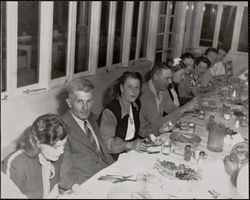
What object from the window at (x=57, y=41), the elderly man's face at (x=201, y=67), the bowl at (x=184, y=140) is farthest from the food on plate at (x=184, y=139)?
the elderly man's face at (x=201, y=67)

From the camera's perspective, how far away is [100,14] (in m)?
4.35

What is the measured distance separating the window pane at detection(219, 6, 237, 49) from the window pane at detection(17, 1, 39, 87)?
5504mm

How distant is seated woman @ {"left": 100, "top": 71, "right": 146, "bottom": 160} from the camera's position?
8.53 feet

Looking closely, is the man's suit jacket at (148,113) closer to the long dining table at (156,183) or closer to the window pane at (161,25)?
the long dining table at (156,183)

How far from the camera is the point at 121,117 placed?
281 centimetres

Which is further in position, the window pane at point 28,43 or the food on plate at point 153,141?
the window pane at point 28,43

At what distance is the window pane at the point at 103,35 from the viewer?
4598 millimetres

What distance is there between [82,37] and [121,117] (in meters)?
1.86

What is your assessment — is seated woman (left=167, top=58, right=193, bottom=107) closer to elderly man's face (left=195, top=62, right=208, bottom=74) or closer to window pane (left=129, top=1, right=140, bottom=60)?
elderly man's face (left=195, top=62, right=208, bottom=74)

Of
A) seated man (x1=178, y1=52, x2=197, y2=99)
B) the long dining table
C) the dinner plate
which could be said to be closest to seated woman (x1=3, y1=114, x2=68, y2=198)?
the long dining table

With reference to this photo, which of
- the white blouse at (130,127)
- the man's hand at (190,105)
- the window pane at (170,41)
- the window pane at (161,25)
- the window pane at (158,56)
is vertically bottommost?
the white blouse at (130,127)

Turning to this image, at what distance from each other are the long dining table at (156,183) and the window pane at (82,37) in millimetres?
2271

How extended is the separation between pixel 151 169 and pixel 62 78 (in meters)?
2.08

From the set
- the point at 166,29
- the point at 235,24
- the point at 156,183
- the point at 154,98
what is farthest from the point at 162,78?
the point at 235,24
